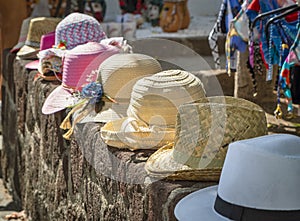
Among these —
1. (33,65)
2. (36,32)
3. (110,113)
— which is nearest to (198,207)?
(110,113)

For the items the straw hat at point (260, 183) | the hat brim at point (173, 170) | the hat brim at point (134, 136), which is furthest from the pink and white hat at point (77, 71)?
the straw hat at point (260, 183)

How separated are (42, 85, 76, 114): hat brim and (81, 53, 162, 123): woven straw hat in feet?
1.35

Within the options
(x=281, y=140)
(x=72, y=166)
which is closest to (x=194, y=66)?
(x=72, y=166)

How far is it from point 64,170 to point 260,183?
5.88 feet

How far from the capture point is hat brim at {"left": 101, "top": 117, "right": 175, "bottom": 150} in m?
2.56

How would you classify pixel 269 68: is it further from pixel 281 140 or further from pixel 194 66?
pixel 281 140

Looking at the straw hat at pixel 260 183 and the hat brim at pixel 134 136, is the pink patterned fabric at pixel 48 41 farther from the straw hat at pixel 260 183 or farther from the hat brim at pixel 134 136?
the straw hat at pixel 260 183

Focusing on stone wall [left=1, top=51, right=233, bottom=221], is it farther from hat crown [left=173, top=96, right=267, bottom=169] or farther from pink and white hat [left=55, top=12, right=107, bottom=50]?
pink and white hat [left=55, top=12, right=107, bottom=50]

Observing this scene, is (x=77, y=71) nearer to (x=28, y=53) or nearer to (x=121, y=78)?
(x=121, y=78)

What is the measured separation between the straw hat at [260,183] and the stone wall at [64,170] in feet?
0.77

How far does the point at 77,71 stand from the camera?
352 centimetres

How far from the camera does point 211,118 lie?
7.27 feet

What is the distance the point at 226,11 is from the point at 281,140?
3.87 metres

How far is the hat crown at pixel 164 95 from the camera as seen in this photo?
101 inches
